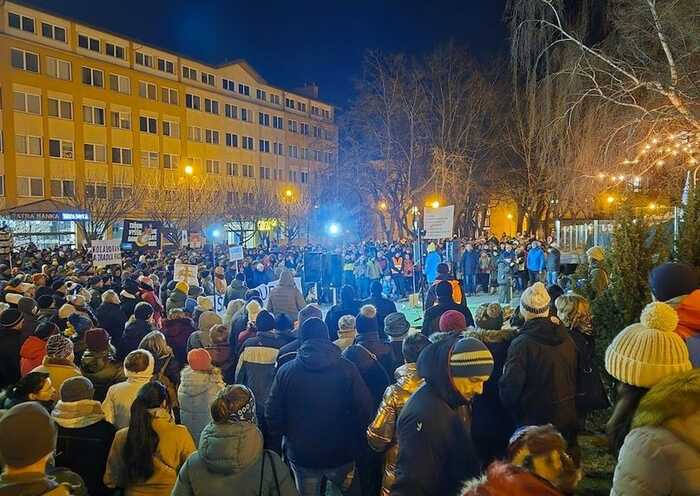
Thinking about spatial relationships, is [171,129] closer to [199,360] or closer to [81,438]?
[199,360]

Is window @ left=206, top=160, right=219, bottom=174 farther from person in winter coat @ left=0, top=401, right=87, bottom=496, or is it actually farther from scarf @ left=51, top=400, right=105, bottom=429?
person in winter coat @ left=0, top=401, right=87, bottom=496

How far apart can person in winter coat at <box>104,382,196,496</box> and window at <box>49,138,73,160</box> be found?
4719cm

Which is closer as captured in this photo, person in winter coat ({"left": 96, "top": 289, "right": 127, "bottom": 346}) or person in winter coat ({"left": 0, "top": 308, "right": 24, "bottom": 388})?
person in winter coat ({"left": 0, "top": 308, "right": 24, "bottom": 388})

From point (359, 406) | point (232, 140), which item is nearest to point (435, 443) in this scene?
point (359, 406)

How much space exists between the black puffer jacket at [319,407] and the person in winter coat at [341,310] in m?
3.99

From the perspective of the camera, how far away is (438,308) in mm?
7605

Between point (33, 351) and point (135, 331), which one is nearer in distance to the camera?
point (33, 351)

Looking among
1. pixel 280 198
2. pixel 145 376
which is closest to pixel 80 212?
pixel 280 198

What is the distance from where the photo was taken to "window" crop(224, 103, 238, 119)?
Result: 60.6 metres

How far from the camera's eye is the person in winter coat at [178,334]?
714cm

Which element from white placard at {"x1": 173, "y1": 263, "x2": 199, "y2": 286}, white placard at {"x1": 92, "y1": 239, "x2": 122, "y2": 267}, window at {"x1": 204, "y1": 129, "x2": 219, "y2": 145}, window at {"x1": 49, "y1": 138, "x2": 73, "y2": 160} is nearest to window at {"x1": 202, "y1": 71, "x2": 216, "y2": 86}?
window at {"x1": 204, "y1": 129, "x2": 219, "y2": 145}

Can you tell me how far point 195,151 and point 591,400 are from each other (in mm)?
55734

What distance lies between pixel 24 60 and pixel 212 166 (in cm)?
1971

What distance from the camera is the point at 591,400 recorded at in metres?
4.91
